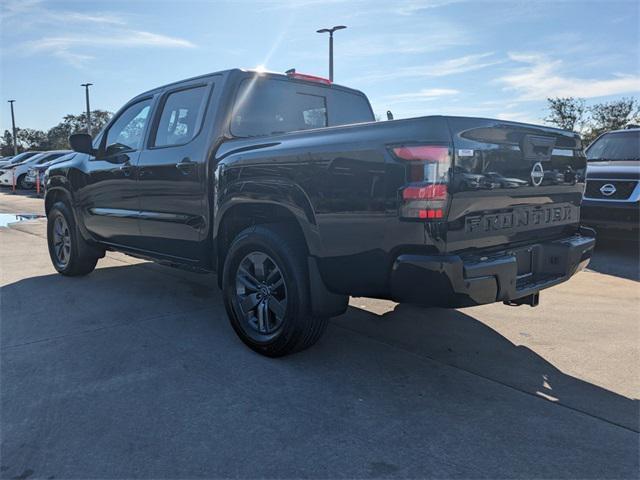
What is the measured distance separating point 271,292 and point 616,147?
7.28 meters

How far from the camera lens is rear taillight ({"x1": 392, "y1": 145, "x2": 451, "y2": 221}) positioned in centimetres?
259

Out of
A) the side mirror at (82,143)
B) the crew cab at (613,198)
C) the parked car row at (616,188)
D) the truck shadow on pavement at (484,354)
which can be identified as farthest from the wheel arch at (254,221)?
the crew cab at (613,198)

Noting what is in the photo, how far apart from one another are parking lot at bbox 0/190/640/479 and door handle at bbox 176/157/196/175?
1.23m

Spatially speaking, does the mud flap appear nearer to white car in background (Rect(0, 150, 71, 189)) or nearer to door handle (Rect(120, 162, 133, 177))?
door handle (Rect(120, 162, 133, 177))

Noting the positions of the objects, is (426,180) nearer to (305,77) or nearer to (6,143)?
(305,77)

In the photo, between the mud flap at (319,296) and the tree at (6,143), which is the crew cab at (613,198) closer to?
the mud flap at (319,296)

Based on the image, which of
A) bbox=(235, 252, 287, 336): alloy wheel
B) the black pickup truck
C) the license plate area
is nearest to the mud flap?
the black pickup truck

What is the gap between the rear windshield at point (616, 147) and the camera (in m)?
8.13

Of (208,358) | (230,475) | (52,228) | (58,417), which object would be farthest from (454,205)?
(52,228)

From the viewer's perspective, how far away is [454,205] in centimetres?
266

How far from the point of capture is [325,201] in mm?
3016

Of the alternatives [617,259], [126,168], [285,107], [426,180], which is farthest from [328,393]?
[617,259]

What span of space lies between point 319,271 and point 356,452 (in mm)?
1098

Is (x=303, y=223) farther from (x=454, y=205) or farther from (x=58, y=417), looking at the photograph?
(x=58, y=417)
